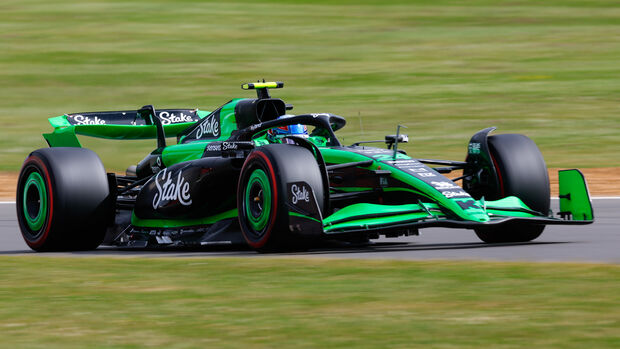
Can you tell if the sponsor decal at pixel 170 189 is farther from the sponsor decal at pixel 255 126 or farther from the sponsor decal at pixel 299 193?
the sponsor decal at pixel 299 193

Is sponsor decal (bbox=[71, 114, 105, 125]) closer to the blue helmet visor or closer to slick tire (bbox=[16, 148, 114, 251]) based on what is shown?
slick tire (bbox=[16, 148, 114, 251])

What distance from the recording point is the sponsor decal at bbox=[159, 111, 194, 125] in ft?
42.2

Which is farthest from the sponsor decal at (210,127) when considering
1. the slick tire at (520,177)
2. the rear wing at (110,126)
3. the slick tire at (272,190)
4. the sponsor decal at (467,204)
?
the sponsor decal at (467,204)

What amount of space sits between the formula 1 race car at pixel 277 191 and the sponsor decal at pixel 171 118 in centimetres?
112

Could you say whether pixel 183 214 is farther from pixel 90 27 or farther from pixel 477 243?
pixel 90 27

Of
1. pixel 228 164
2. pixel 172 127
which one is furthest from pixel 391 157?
pixel 172 127

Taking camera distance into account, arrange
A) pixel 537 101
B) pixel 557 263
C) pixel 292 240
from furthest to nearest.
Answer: pixel 537 101 → pixel 292 240 → pixel 557 263

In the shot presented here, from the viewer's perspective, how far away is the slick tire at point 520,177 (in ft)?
32.8

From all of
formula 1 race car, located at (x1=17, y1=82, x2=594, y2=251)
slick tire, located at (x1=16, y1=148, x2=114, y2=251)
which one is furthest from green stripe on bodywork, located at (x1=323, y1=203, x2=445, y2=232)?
slick tire, located at (x1=16, y1=148, x2=114, y2=251)

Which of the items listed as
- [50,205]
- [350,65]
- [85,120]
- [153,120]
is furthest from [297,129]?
[350,65]

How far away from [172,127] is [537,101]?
16.0m

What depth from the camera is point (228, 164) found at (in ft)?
33.6

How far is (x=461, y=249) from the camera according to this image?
9562 millimetres

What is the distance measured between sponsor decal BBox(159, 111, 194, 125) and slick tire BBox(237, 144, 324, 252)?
3549mm
